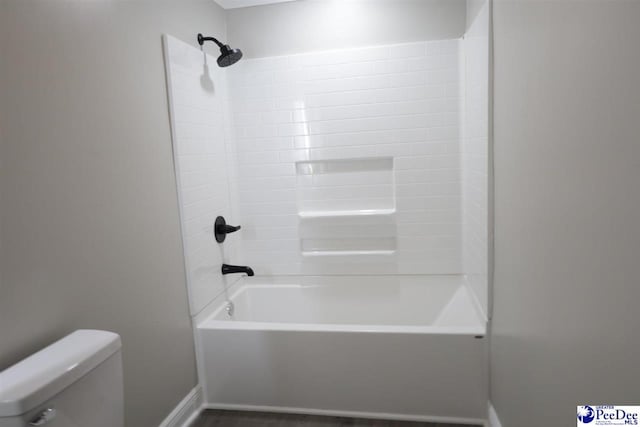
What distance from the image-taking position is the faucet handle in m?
2.63

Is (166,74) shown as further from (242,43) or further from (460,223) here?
(460,223)

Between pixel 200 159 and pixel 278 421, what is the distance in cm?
155

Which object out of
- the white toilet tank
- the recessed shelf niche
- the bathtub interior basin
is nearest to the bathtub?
the bathtub interior basin

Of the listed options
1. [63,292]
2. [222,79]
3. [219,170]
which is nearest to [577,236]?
[63,292]

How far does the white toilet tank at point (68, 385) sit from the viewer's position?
3.67 ft

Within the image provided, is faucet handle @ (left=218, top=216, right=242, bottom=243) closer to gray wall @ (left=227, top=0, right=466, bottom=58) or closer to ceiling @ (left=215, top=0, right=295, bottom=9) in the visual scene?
gray wall @ (left=227, top=0, right=466, bottom=58)

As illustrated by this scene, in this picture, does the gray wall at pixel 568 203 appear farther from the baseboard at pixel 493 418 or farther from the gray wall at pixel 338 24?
the gray wall at pixel 338 24

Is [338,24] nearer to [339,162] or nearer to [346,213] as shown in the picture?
[339,162]

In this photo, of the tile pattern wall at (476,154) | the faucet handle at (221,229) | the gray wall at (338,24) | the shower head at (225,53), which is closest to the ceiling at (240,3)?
the gray wall at (338,24)

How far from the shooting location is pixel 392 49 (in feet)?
8.87

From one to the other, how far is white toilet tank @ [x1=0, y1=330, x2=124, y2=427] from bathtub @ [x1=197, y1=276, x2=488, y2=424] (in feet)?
2.99
